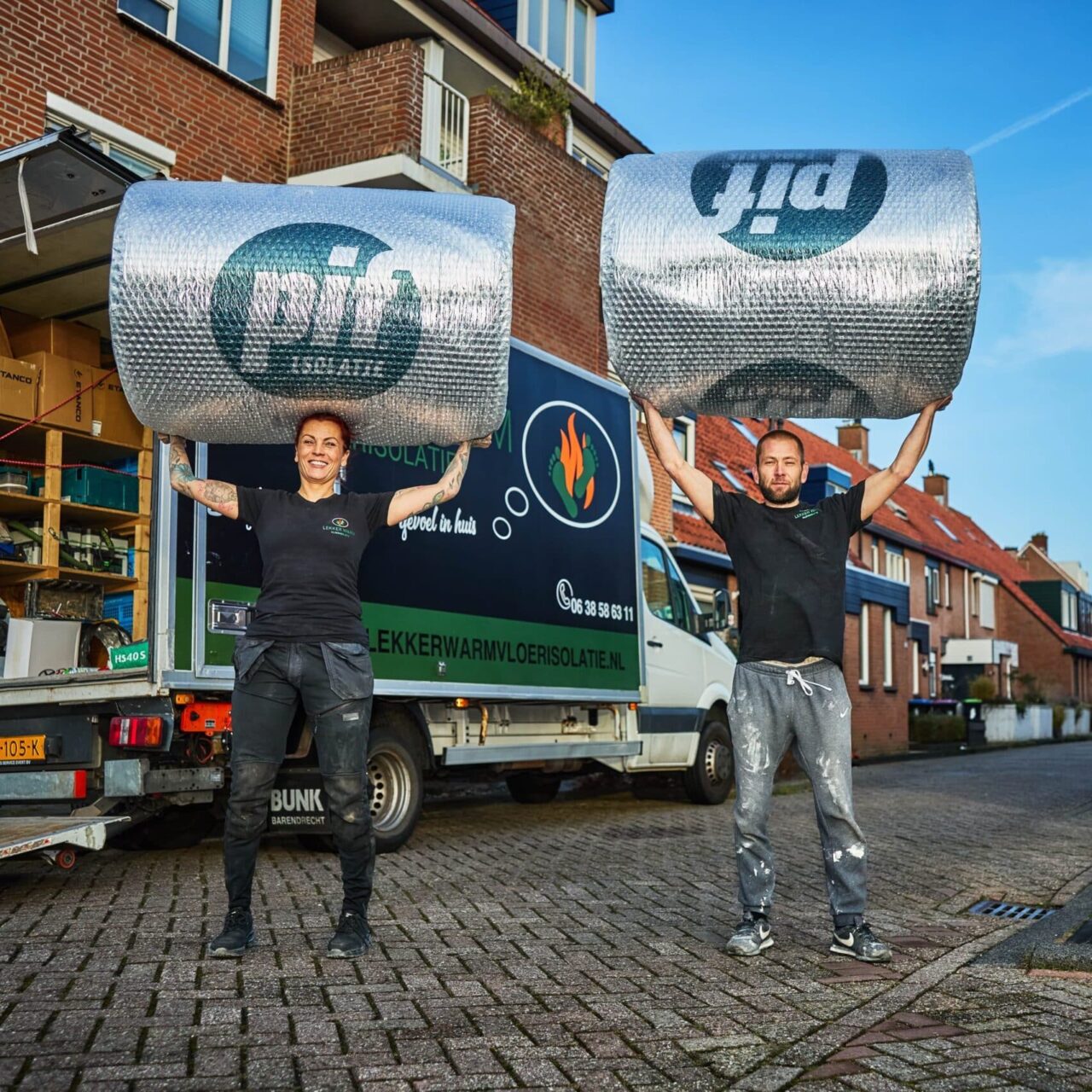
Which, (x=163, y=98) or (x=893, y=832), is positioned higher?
(x=163, y=98)

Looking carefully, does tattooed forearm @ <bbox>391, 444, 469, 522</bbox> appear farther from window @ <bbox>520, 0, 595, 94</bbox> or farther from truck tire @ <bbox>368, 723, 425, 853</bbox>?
window @ <bbox>520, 0, 595, 94</bbox>

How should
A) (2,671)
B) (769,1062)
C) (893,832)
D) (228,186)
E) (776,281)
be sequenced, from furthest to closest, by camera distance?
(893,832)
(2,671)
(228,186)
(776,281)
(769,1062)

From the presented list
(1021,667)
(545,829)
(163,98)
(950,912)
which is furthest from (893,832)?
(1021,667)

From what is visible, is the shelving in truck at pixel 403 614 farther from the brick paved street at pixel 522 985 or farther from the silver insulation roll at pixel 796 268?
the silver insulation roll at pixel 796 268

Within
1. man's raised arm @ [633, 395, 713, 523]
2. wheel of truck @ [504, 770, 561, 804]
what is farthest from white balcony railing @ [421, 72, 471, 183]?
man's raised arm @ [633, 395, 713, 523]

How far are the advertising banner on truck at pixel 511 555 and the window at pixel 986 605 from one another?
37.6 metres

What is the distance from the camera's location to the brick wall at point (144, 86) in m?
11.3

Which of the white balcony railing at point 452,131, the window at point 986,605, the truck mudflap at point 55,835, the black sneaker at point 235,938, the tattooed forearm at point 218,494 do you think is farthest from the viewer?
the window at point 986,605

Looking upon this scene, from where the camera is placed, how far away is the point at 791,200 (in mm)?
4449

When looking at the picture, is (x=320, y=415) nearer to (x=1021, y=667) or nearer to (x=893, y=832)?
(x=893, y=832)

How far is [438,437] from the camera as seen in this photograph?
4973 mm

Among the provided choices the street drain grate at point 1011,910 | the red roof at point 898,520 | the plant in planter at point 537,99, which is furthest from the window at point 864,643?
the street drain grate at point 1011,910

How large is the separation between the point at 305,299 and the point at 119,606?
4154mm

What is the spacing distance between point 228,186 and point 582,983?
119 inches
